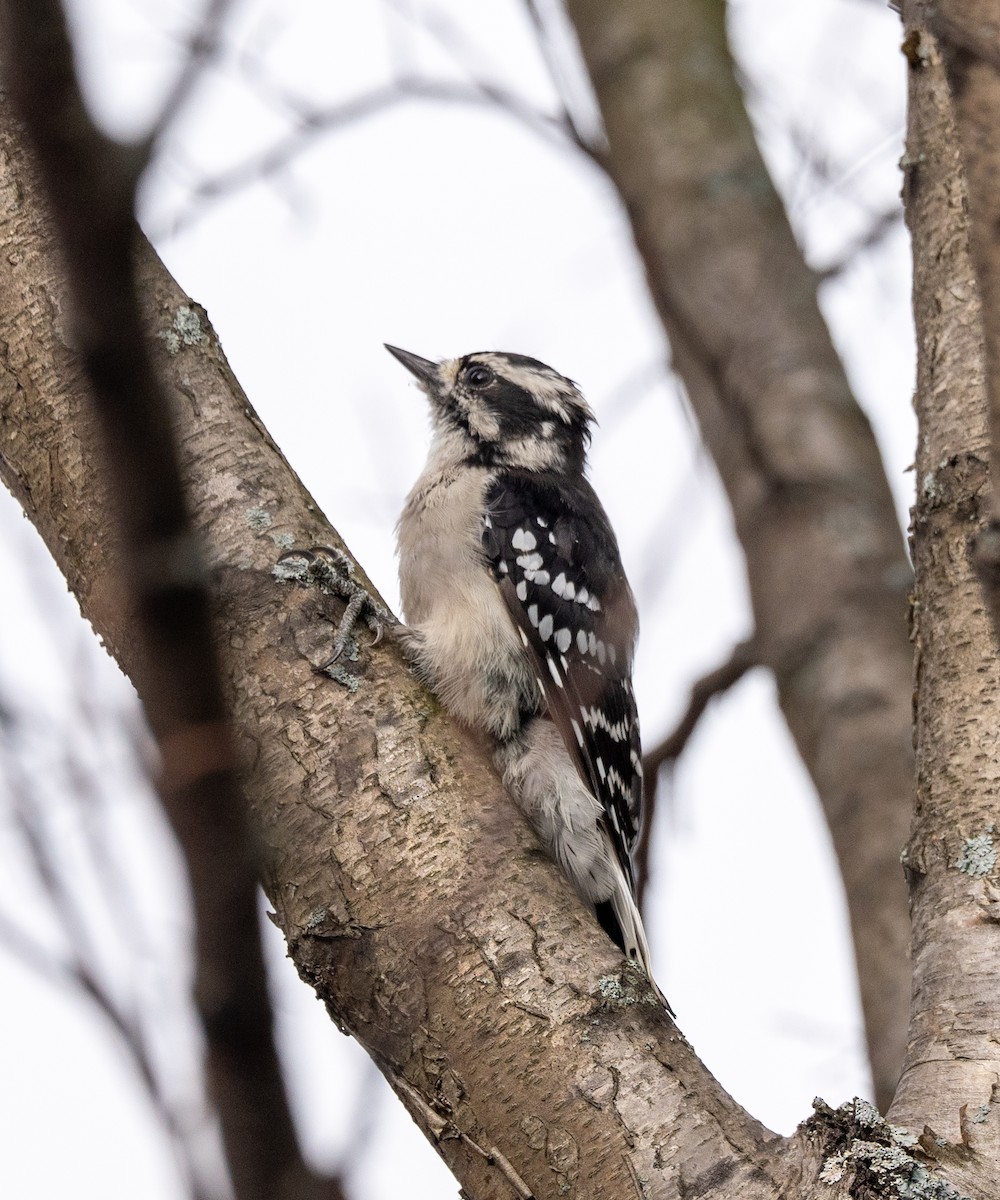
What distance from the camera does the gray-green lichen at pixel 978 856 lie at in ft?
7.55

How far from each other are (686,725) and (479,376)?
1563 millimetres

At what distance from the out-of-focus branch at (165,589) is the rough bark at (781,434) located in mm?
2896

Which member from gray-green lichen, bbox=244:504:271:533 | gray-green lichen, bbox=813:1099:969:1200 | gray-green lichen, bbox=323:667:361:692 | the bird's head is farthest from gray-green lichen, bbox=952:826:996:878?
the bird's head

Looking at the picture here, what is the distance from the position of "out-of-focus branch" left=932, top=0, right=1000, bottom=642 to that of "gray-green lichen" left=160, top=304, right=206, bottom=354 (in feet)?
5.00

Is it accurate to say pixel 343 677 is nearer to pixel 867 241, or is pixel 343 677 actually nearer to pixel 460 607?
pixel 460 607

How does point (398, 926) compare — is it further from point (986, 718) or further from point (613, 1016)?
point (986, 718)

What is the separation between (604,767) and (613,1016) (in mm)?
1721

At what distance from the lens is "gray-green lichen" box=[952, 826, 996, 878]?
90.6 inches

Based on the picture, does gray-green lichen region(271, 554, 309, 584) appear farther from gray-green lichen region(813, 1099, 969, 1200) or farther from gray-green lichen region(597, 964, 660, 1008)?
gray-green lichen region(813, 1099, 969, 1200)

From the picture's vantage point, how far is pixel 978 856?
7.60 ft

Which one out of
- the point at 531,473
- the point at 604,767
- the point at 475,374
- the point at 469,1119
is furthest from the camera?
the point at 475,374

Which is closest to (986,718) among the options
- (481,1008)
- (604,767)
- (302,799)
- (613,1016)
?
(613,1016)

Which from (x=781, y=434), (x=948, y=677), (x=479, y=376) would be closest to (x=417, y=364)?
(x=479, y=376)

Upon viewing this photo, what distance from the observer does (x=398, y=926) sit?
2.31 metres
